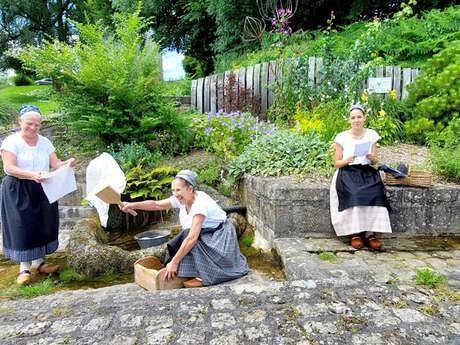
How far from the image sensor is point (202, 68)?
50.8 feet

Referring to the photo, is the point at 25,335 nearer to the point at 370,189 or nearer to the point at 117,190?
the point at 117,190

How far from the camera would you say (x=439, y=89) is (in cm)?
616

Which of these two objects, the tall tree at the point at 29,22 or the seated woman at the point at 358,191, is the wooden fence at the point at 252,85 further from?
the tall tree at the point at 29,22

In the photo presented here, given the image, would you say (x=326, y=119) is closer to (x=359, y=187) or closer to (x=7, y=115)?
(x=359, y=187)

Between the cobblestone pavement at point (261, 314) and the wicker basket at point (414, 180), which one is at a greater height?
the wicker basket at point (414, 180)

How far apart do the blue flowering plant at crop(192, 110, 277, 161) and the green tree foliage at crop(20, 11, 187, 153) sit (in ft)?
1.75

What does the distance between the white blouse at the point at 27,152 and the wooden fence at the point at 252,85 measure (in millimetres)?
4449

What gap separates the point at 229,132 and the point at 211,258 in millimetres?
3160

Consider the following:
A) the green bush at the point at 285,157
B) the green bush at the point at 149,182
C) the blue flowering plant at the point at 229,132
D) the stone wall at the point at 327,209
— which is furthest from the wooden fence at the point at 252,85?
the stone wall at the point at 327,209

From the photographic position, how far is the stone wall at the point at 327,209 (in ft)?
14.0

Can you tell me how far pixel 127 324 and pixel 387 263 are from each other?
2474 mm

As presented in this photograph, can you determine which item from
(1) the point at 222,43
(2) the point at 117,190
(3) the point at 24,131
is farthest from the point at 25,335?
(1) the point at 222,43

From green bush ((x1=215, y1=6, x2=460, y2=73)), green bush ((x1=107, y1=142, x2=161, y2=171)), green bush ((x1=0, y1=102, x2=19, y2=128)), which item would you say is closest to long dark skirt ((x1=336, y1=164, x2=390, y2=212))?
green bush ((x1=107, y1=142, x2=161, y2=171))

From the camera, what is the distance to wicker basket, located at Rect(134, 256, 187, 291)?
3369 mm
